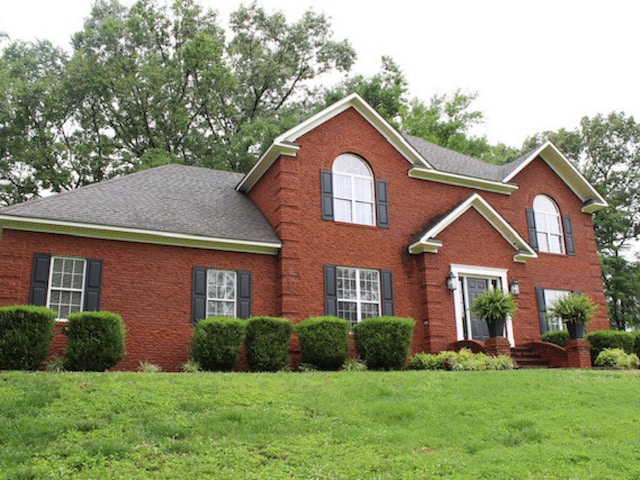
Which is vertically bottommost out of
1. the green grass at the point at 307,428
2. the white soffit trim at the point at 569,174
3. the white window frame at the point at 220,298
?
the green grass at the point at 307,428

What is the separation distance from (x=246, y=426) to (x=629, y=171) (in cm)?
3737

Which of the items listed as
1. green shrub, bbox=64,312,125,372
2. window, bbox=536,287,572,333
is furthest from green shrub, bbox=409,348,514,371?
green shrub, bbox=64,312,125,372

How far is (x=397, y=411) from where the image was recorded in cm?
933

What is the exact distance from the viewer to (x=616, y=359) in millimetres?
17125

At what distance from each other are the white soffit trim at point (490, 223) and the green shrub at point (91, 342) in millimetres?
9360

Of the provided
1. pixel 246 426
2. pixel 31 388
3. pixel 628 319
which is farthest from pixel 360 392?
pixel 628 319

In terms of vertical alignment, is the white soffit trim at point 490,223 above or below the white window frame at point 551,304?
above

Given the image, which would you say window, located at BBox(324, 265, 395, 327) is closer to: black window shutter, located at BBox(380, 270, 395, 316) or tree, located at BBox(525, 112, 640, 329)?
black window shutter, located at BBox(380, 270, 395, 316)

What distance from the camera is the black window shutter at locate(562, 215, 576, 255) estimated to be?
2230cm

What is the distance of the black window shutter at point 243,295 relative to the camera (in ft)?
53.9

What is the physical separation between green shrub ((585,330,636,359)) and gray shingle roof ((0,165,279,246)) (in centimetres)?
1034

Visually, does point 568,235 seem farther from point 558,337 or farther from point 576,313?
point 576,313

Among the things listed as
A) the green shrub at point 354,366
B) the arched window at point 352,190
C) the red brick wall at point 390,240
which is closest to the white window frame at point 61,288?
the red brick wall at point 390,240

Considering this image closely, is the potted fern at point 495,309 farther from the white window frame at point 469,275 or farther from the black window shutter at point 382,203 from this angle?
the black window shutter at point 382,203
